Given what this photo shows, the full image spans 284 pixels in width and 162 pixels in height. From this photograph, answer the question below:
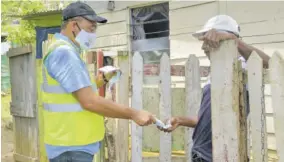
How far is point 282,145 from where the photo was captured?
2.43m

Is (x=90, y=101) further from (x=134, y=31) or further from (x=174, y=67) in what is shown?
(x=134, y=31)

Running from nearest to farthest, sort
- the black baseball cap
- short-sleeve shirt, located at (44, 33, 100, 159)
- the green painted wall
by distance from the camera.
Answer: short-sleeve shirt, located at (44, 33, 100, 159)
the black baseball cap
the green painted wall

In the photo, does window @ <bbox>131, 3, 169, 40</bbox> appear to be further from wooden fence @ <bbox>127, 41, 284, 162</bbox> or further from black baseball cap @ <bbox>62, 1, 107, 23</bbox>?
wooden fence @ <bbox>127, 41, 284, 162</bbox>

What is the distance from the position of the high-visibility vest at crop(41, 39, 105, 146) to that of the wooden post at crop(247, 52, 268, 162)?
1018 mm

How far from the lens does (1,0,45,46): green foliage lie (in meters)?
10.1

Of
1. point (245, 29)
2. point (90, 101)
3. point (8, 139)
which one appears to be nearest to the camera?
point (90, 101)

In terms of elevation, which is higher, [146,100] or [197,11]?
[197,11]

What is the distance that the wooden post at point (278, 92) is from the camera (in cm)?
238

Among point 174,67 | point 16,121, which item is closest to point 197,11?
point 174,67

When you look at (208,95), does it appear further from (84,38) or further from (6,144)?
(6,144)

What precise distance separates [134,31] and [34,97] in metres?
2.84

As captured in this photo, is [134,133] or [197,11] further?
[197,11]

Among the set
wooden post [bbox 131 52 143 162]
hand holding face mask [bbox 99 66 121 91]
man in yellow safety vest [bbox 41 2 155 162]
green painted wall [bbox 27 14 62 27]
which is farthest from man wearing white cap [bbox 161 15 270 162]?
green painted wall [bbox 27 14 62 27]

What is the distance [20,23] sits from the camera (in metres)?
10.5
